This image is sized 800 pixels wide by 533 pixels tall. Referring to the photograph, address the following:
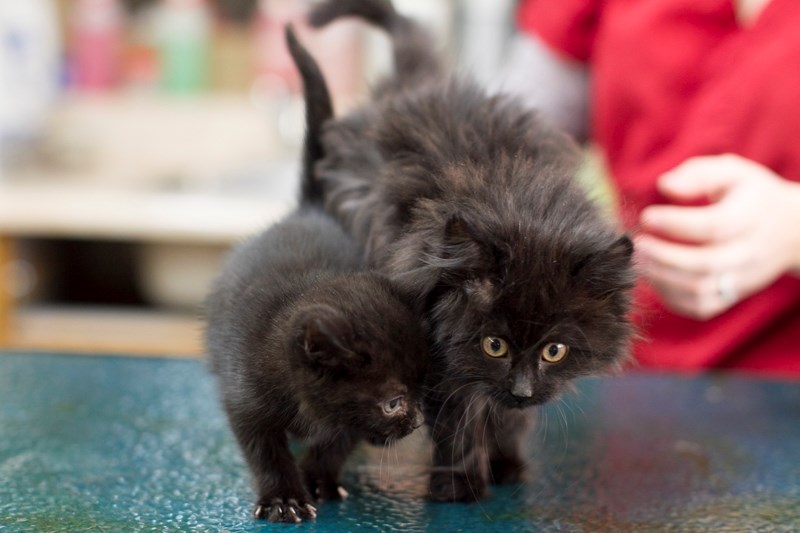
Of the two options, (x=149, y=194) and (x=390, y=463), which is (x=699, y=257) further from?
(x=149, y=194)

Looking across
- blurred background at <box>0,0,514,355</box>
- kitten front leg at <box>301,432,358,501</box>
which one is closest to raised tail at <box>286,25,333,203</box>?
kitten front leg at <box>301,432,358,501</box>

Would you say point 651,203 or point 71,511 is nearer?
point 71,511

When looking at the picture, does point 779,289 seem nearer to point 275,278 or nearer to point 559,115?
point 559,115

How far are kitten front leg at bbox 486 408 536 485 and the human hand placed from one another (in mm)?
263

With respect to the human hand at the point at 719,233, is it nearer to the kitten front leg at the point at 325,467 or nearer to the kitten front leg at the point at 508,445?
the kitten front leg at the point at 508,445

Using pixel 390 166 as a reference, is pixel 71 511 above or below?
below

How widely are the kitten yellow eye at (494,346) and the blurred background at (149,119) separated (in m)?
1.26

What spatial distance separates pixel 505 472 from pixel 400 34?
0.46 m

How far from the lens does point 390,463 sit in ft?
2.52

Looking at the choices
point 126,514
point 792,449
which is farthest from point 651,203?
point 126,514

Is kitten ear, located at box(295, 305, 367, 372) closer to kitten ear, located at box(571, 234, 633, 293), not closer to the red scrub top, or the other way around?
kitten ear, located at box(571, 234, 633, 293)

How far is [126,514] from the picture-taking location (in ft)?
2.07

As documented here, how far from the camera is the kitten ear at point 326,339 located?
0.57 meters

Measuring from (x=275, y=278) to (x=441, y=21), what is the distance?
1.59 meters
